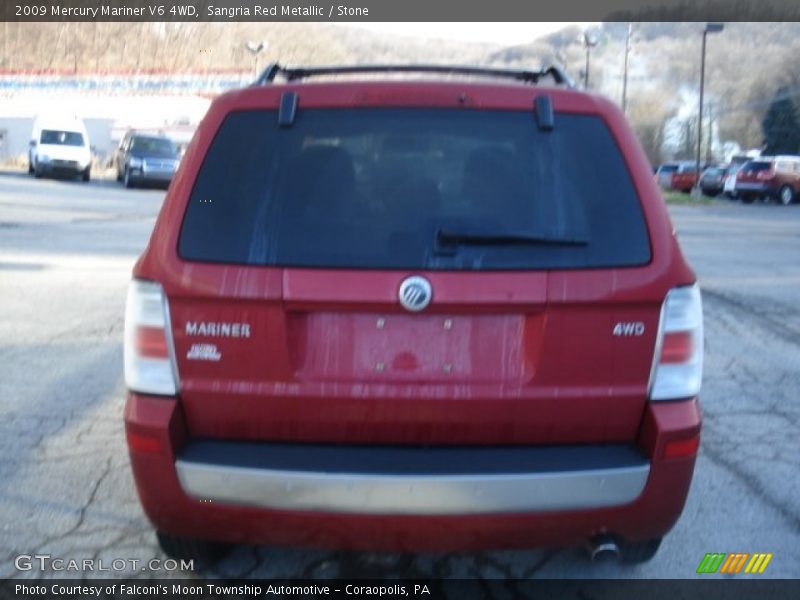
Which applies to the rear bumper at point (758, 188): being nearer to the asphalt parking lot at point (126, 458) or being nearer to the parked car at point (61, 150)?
the parked car at point (61, 150)

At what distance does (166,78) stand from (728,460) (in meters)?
45.7

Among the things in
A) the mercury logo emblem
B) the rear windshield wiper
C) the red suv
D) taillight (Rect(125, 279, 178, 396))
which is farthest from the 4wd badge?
taillight (Rect(125, 279, 178, 396))

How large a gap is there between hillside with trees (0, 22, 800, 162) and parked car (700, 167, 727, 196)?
7882 millimetres

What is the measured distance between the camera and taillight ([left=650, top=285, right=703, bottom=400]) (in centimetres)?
310

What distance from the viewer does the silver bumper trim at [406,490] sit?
293 cm

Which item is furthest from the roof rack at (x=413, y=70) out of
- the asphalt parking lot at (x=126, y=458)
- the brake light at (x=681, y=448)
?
the asphalt parking lot at (x=126, y=458)

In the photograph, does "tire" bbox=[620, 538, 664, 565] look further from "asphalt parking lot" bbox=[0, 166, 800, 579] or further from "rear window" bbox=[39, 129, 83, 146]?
"rear window" bbox=[39, 129, 83, 146]

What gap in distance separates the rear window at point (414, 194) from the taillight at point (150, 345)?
203 millimetres

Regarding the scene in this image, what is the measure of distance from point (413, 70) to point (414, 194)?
4.04ft

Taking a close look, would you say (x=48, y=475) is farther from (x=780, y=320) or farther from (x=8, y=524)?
(x=780, y=320)

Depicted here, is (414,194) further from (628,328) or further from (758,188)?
(758,188)

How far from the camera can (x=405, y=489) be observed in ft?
9.60

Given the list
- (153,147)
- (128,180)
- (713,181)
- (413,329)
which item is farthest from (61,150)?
(413,329)

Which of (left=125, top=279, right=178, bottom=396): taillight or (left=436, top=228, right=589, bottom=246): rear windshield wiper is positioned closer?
(left=436, top=228, right=589, bottom=246): rear windshield wiper
